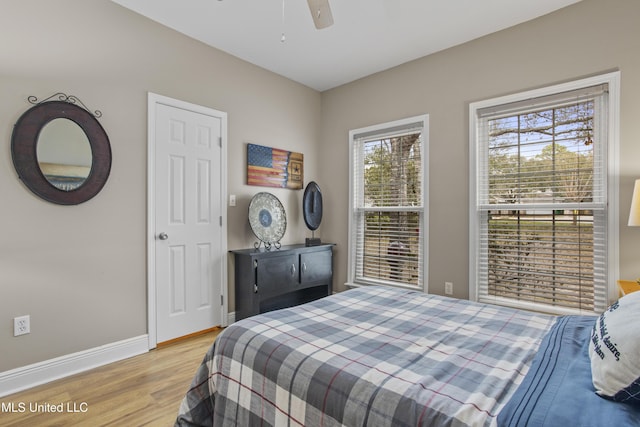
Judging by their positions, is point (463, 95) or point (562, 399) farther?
point (463, 95)

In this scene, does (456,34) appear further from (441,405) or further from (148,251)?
(148,251)

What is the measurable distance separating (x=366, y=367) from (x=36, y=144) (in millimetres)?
2498

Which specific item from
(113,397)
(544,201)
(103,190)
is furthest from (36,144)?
(544,201)

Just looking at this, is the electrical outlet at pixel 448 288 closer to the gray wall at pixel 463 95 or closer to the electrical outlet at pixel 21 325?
the gray wall at pixel 463 95

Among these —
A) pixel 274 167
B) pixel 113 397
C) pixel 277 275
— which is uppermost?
pixel 274 167

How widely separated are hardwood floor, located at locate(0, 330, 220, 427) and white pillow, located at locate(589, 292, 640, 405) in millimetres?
1974

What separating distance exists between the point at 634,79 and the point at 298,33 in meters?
2.60

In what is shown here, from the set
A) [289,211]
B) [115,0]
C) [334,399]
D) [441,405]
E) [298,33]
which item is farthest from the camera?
[289,211]

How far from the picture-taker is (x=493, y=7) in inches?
102

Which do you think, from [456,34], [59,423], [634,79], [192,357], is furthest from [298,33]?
[59,423]

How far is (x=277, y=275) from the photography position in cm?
329

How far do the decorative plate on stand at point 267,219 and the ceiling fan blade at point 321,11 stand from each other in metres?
2.02

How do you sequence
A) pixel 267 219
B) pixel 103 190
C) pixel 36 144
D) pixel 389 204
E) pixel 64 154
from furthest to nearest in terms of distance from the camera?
pixel 389 204, pixel 267 219, pixel 103 190, pixel 64 154, pixel 36 144

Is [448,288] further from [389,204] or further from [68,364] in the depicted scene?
[68,364]
